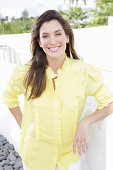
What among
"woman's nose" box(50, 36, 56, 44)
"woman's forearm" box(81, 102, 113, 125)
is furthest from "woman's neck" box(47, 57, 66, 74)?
"woman's forearm" box(81, 102, 113, 125)

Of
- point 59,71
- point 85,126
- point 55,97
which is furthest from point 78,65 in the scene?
point 85,126

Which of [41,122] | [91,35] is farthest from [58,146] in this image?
[91,35]

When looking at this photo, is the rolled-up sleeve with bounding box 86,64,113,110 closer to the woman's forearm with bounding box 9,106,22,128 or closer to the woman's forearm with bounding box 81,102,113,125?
the woman's forearm with bounding box 81,102,113,125

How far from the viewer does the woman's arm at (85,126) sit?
4.19ft

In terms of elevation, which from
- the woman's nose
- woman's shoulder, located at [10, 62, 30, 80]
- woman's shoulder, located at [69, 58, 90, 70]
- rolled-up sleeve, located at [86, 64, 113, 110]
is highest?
the woman's nose

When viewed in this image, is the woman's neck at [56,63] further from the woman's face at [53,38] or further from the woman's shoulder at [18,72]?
the woman's shoulder at [18,72]

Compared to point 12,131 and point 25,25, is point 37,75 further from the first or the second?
point 25,25

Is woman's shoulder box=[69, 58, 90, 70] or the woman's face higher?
the woman's face

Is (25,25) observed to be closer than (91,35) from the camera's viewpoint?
No

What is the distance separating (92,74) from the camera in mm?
1309

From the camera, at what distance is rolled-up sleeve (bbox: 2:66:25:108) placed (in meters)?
1.37

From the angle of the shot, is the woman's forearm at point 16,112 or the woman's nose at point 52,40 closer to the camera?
the woman's nose at point 52,40

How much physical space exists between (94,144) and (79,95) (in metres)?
0.34

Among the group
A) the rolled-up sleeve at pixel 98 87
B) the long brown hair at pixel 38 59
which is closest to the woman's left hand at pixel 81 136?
the rolled-up sleeve at pixel 98 87
